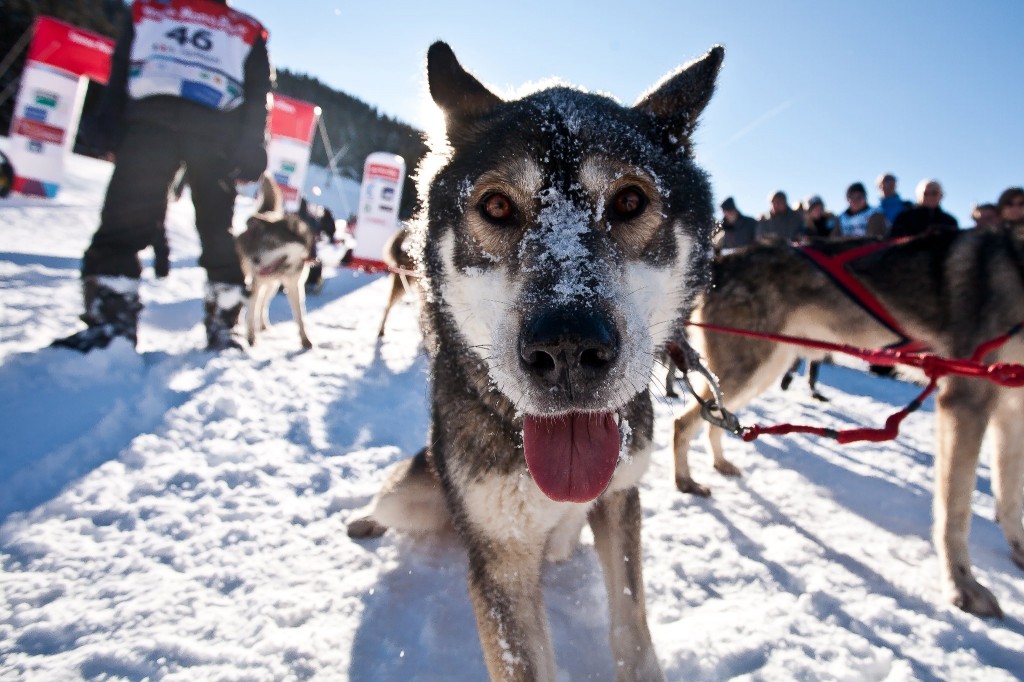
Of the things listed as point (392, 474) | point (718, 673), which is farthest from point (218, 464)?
point (718, 673)

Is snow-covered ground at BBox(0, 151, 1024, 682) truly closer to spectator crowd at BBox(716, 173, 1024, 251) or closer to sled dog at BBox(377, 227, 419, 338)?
spectator crowd at BBox(716, 173, 1024, 251)

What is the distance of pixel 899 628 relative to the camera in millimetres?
1531

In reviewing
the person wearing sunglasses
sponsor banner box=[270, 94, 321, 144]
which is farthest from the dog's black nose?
sponsor banner box=[270, 94, 321, 144]

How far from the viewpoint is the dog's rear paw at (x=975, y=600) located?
162 cm

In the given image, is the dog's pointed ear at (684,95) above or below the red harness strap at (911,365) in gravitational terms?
above

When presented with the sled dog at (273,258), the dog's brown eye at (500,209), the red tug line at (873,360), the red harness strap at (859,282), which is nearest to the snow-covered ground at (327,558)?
the red tug line at (873,360)

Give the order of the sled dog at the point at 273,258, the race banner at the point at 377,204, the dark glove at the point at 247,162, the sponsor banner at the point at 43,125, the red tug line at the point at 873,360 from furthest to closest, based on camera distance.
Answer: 1. the race banner at the point at 377,204
2. the sponsor banner at the point at 43,125
3. the sled dog at the point at 273,258
4. the dark glove at the point at 247,162
5. the red tug line at the point at 873,360

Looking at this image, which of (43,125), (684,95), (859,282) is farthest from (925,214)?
(43,125)

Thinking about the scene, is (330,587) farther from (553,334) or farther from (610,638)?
(553,334)

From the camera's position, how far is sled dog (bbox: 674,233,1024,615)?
6.16 feet

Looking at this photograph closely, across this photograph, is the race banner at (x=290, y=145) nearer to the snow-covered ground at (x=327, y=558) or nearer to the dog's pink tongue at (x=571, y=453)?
the snow-covered ground at (x=327, y=558)

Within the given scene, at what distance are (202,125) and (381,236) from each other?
37.0 feet

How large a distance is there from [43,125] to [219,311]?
40.8 feet

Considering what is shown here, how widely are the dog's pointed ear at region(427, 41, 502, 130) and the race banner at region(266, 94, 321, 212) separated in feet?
45.1
